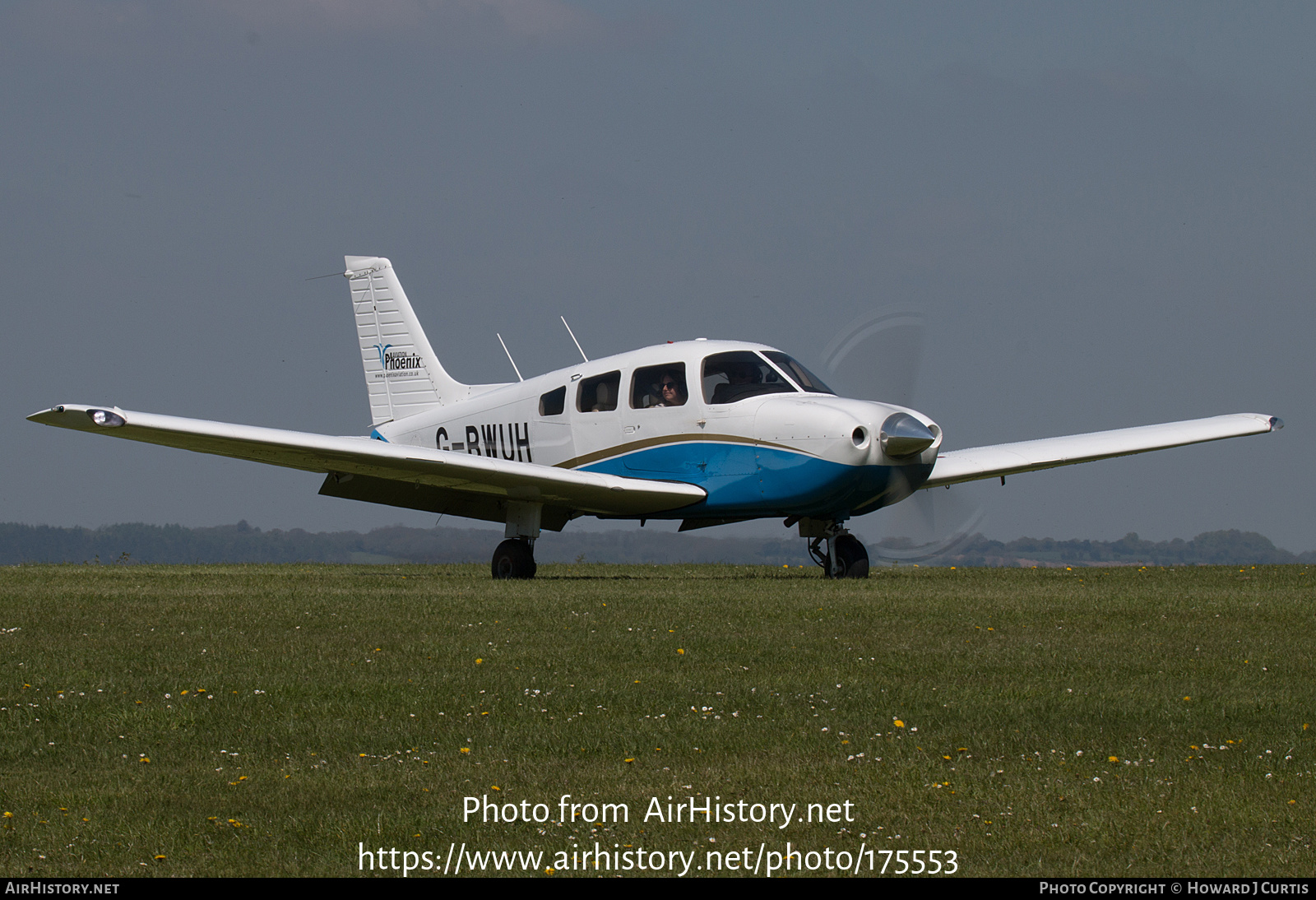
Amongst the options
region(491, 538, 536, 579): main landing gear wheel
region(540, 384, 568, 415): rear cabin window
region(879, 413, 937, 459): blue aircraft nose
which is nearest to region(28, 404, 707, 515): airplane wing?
region(491, 538, 536, 579): main landing gear wheel

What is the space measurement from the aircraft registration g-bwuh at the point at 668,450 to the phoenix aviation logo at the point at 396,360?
10.3 feet

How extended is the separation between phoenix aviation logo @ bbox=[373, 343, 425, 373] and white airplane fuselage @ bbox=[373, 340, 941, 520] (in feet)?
13.1

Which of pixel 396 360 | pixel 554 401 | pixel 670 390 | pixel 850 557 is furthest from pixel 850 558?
pixel 396 360

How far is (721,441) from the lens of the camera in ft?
59.7

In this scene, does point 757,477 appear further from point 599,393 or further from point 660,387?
point 599,393

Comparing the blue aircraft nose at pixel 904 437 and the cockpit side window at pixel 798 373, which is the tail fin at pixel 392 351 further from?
the blue aircraft nose at pixel 904 437

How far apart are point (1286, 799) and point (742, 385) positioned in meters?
12.8

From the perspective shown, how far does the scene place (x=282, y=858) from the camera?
5227 millimetres

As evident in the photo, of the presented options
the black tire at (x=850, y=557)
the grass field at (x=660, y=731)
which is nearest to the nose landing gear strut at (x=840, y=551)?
the black tire at (x=850, y=557)

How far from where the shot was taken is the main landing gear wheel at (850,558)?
Answer: 733 inches

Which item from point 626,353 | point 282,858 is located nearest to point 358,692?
point 282,858

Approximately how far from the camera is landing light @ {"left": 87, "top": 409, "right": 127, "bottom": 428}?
15.2 m

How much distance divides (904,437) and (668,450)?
136 inches

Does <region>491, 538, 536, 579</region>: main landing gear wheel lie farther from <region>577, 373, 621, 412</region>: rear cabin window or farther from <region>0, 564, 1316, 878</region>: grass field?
<region>0, 564, 1316, 878</region>: grass field
